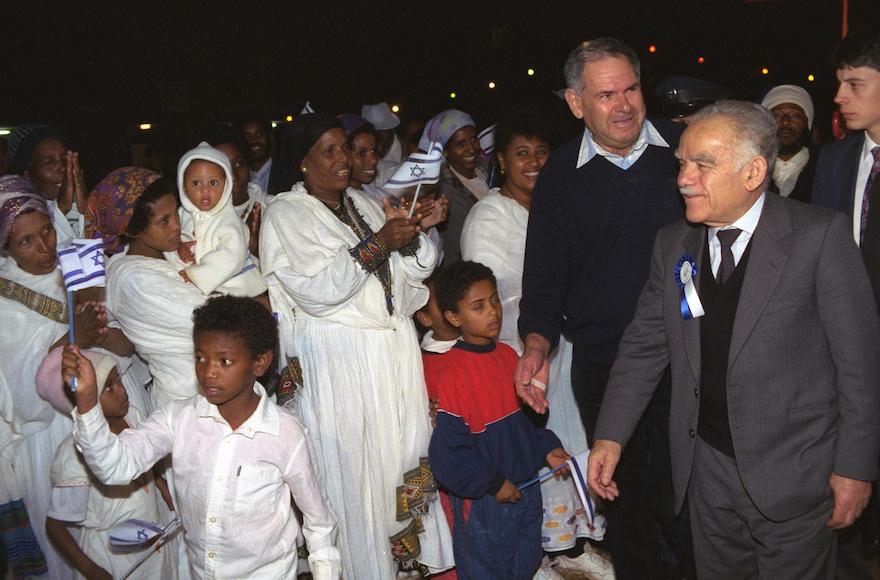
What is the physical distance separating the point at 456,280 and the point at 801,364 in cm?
181

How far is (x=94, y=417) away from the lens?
118 inches

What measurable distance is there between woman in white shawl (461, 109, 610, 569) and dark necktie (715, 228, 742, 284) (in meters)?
1.79

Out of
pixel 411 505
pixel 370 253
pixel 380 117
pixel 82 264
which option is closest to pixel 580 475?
pixel 411 505

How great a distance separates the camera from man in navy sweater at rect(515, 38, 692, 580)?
3.79m

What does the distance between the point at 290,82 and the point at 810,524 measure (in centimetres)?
1159

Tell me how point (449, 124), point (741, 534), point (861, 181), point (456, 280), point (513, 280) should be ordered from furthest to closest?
1. point (449, 124)
2. point (513, 280)
3. point (456, 280)
4. point (861, 181)
5. point (741, 534)

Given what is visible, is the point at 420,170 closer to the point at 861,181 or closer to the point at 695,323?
the point at 695,323

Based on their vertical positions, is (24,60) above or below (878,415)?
above

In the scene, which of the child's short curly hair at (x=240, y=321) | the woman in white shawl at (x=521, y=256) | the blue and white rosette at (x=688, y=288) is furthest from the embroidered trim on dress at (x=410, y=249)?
the blue and white rosette at (x=688, y=288)

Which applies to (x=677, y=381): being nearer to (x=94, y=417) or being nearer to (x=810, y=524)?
(x=810, y=524)

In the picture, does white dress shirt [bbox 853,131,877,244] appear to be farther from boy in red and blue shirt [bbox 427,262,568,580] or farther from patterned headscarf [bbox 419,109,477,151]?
patterned headscarf [bbox 419,109,477,151]

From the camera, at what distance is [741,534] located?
318 centimetres

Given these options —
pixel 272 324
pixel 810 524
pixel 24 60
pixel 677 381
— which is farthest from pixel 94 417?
pixel 24 60

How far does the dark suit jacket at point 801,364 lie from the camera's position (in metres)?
2.86
